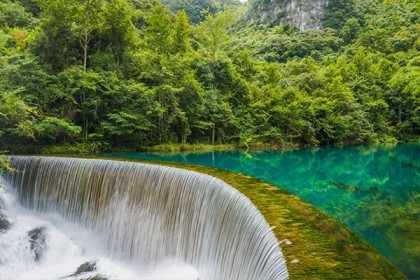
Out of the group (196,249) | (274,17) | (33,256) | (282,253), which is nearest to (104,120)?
→ (33,256)

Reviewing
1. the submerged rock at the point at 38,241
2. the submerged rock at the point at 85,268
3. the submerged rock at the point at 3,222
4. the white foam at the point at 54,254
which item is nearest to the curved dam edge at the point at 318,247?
the white foam at the point at 54,254

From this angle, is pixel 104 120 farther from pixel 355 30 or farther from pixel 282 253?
pixel 355 30

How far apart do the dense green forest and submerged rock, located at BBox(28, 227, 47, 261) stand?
10.6ft

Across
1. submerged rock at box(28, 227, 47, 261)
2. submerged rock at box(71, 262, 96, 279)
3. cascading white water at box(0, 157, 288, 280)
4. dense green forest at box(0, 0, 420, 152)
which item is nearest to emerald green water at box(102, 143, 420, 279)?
cascading white water at box(0, 157, 288, 280)

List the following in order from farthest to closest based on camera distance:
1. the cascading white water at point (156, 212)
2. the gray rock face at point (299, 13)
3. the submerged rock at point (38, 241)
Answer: the gray rock face at point (299, 13) → the submerged rock at point (38, 241) → the cascading white water at point (156, 212)

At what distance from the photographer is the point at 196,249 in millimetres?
5480

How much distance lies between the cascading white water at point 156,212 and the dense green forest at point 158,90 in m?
2.19

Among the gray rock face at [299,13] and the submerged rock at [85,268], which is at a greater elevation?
the gray rock face at [299,13]

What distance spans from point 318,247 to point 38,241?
771 centimetres

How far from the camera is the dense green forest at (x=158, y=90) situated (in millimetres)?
13047

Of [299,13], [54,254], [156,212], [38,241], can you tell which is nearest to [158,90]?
[38,241]

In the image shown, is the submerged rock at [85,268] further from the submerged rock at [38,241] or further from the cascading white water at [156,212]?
the submerged rock at [38,241]

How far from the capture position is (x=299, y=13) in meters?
73.7

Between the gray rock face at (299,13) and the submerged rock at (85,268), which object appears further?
the gray rock face at (299,13)
